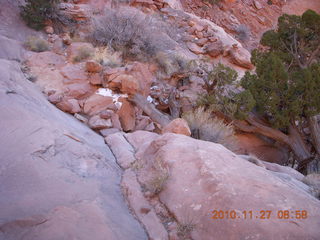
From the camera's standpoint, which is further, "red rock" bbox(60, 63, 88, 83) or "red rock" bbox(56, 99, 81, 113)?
"red rock" bbox(60, 63, 88, 83)

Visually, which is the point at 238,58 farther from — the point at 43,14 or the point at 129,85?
the point at 43,14

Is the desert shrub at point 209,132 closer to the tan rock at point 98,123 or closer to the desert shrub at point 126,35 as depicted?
the tan rock at point 98,123

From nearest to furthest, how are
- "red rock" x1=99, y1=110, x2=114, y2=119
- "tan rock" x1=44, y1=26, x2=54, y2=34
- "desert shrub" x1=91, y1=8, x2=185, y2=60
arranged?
"red rock" x1=99, y1=110, x2=114, y2=119 < "desert shrub" x1=91, y1=8, x2=185, y2=60 < "tan rock" x1=44, y1=26, x2=54, y2=34

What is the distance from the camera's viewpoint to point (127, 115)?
6.64m

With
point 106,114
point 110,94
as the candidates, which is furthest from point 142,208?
point 110,94

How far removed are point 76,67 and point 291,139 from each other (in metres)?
7.66

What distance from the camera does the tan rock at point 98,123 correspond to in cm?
553

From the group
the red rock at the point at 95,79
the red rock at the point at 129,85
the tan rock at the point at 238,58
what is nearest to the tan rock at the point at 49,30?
the red rock at the point at 95,79

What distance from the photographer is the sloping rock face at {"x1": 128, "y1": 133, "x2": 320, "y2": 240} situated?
2268mm

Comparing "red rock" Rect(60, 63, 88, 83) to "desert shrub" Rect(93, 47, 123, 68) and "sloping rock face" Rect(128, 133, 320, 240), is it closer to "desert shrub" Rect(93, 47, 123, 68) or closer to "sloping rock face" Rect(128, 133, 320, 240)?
"desert shrub" Rect(93, 47, 123, 68)

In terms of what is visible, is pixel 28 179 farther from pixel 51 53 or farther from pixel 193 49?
pixel 193 49

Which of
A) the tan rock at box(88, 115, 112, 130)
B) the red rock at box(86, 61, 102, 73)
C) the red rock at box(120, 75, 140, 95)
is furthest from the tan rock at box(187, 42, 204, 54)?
the tan rock at box(88, 115, 112, 130)

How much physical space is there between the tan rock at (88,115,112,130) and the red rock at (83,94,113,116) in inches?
15.0

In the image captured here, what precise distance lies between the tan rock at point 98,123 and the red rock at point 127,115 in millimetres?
681
